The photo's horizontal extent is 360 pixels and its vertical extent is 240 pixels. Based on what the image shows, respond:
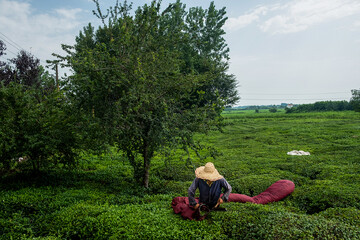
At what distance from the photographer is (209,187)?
6.56 meters

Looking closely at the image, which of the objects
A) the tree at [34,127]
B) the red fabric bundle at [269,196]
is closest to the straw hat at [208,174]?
the red fabric bundle at [269,196]

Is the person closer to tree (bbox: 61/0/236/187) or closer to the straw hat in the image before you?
the straw hat

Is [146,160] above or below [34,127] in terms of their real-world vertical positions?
below

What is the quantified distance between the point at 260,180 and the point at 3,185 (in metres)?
9.59

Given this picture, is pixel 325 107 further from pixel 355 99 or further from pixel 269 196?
pixel 269 196

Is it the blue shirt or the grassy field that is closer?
the grassy field

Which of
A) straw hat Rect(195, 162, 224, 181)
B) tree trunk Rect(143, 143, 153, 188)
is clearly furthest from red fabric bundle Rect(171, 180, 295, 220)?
tree trunk Rect(143, 143, 153, 188)

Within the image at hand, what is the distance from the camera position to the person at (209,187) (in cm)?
641

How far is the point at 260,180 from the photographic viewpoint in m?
10.1

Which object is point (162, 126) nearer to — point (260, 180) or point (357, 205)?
point (260, 180)

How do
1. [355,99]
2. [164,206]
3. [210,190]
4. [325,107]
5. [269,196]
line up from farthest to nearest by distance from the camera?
[325,107], [355,99], [269,196], [164,206], [210,190]

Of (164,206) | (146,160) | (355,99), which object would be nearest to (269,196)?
(164,206)

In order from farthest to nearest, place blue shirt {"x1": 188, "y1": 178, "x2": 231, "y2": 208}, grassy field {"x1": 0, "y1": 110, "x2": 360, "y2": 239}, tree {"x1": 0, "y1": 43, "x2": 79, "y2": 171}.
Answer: tree {"x1": 0, "y1": 43, "x2": 79, "y2": 171}
blue shirt {"x1": 188, "y1": 178, "x2": 231, "y2": 208}
grassy field {"x1": 0, "y1": 110, "x2": 360, "y2": 239}

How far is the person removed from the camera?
21.0 feet
